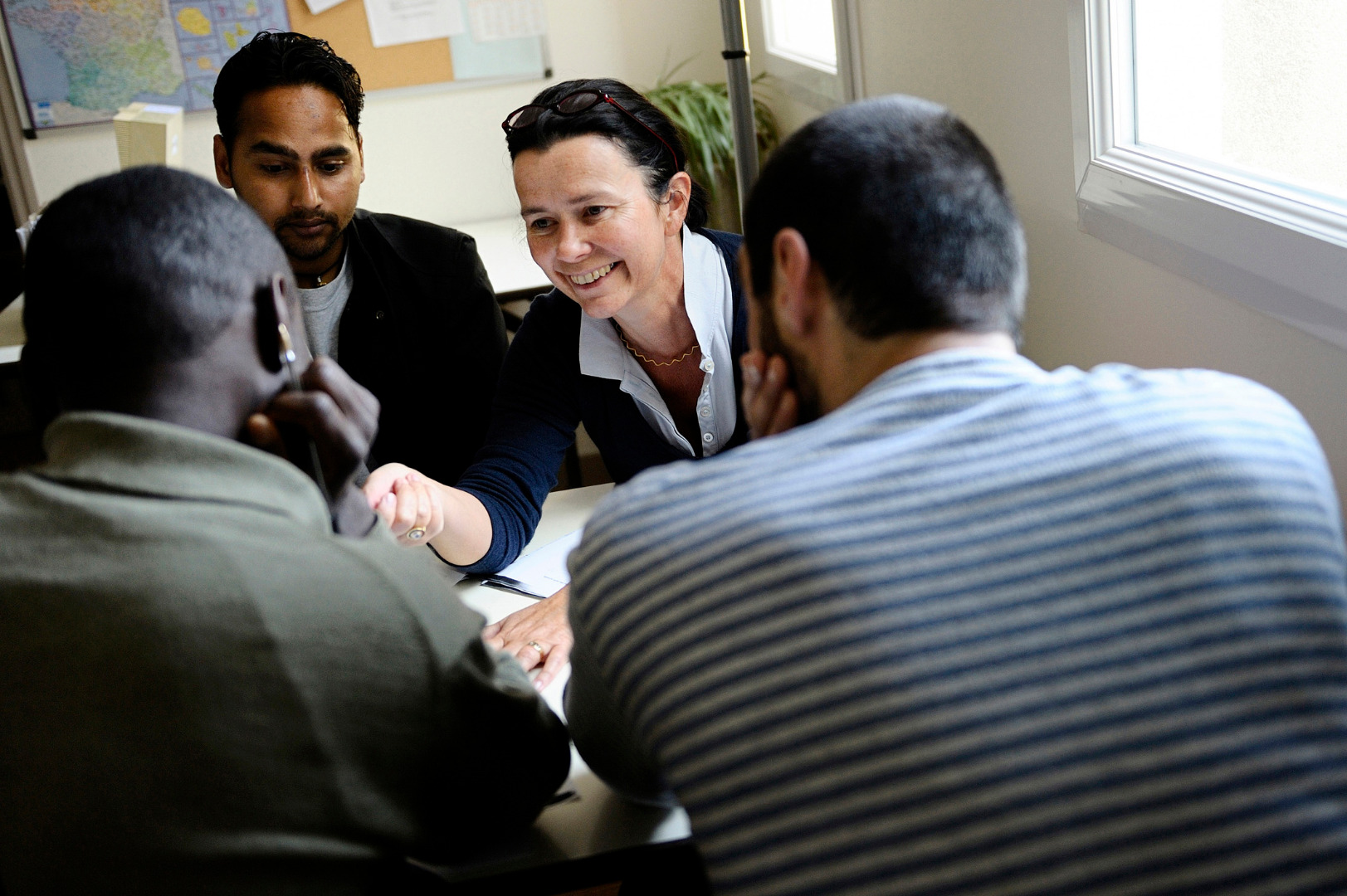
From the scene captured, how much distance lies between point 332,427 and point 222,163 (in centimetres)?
146

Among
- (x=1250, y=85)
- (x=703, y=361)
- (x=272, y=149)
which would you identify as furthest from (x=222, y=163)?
(x=1250, y=85)

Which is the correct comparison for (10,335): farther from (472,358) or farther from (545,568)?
(545,568)

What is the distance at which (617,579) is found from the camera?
74 centimetres

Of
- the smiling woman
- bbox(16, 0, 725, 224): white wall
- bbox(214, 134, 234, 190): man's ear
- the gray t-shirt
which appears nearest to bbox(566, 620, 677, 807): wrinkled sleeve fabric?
the smiling woman

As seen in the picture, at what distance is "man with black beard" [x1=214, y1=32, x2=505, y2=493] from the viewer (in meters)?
2.04

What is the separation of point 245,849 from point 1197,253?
46.1 inches

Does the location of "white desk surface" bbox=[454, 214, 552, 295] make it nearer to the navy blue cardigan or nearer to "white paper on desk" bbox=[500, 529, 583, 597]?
the navy blue cardigan

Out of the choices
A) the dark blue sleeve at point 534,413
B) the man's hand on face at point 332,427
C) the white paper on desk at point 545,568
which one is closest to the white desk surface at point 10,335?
the dark blue sleeve at point 534,413

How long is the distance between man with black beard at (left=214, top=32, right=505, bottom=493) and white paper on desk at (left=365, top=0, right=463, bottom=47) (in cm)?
179

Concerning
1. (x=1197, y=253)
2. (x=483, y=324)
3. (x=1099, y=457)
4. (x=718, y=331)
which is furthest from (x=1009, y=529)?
(x=483, y=324)

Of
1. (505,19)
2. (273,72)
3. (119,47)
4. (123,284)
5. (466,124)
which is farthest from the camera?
(466,124)

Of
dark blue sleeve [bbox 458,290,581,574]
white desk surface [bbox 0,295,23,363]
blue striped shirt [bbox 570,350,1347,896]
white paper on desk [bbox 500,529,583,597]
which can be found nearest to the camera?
blue striped shirt [bbox 570,350,1347,896]

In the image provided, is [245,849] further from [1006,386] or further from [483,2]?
[483,2]

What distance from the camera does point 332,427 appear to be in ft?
2.99
